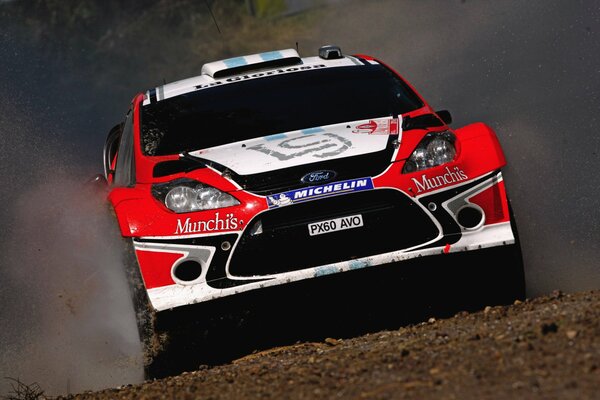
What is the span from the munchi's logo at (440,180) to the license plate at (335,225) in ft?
1.26

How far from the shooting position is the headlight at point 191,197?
6.73 meters

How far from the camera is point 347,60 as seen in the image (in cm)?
908

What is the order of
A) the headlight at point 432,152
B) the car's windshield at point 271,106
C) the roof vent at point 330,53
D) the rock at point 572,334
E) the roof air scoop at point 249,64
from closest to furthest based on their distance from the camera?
the rock at point 572,334 → the headlight at point 432,152 → the car's windshield at point 271,106 → the roof air scoop at point 249,64 → the roof vent at point 330,53

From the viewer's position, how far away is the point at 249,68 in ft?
29.3

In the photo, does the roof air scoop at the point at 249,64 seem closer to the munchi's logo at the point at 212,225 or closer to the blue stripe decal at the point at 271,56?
the blue stripe decal at the point at 271,56

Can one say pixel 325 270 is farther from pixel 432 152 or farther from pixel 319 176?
pixel 432 152

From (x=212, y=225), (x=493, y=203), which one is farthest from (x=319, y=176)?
(x=493, y=203)

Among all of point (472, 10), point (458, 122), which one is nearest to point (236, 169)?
point (458, 122)

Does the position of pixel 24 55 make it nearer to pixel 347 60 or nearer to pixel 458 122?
pixel 458 122

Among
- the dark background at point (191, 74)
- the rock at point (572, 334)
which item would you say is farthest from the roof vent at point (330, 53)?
the rock at point (572, 334)

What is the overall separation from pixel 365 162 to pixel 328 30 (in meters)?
14.0

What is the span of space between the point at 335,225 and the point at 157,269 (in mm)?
973

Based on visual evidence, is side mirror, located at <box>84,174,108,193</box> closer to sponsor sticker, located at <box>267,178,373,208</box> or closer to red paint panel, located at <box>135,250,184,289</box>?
red paint panel, located at <box>135,250,184,289</box>

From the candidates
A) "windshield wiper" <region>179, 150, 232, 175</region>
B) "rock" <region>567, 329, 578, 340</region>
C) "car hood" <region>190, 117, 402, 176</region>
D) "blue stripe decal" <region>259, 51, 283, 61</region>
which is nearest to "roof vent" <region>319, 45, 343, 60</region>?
"blue stripe decal" <region>259, 51, 283, 61</region>
